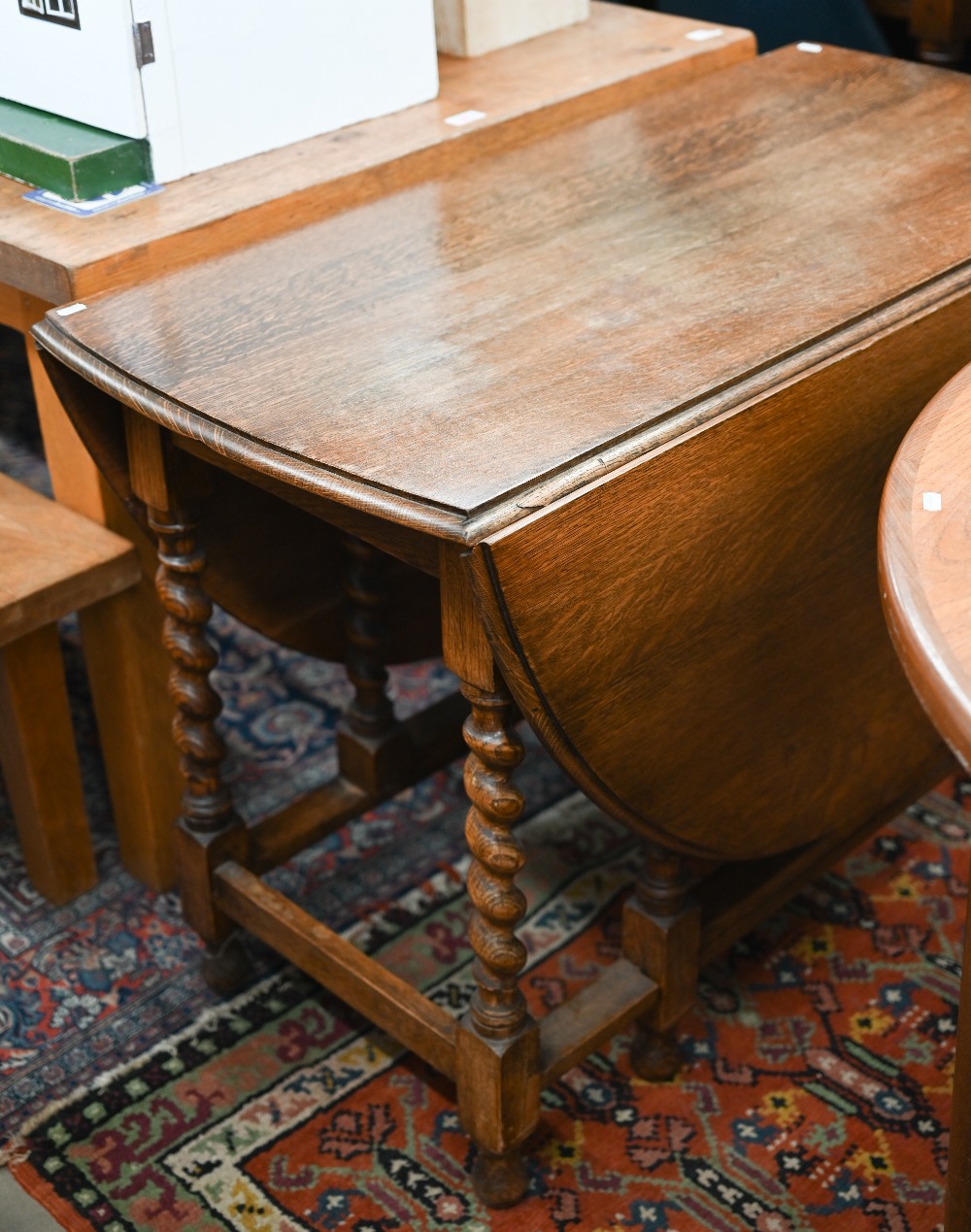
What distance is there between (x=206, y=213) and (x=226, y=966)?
89 cm

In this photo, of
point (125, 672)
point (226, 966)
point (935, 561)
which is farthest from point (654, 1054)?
point (935, 561)

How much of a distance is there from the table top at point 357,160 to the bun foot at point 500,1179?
98cm

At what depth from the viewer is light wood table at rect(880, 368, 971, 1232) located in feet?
2.77

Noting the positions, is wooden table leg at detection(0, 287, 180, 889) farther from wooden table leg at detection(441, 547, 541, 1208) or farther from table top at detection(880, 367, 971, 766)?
table top at detection(880, 367, 971, 766)

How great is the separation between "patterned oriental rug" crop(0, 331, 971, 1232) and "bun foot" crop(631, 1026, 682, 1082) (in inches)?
0.7

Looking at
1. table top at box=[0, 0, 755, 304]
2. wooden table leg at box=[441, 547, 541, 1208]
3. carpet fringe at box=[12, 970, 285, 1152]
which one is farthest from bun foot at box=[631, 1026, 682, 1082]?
table top at box=[0, 0, 755, 304]

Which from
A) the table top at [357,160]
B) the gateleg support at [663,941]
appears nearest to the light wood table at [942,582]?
the gateleg support at [663,941]

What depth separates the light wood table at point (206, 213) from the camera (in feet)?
5.12

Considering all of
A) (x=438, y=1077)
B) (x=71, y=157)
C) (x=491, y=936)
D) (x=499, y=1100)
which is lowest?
(x=438, y=1077)

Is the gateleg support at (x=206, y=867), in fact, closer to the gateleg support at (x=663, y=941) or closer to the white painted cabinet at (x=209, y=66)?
the gateleg support at (x=663, y=941)

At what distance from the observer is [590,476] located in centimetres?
117

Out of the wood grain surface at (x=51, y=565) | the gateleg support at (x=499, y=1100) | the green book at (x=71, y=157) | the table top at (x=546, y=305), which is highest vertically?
the green book at (x=71, y=157)

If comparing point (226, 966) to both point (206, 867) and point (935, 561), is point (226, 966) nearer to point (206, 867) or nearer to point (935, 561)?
point (206, 867)

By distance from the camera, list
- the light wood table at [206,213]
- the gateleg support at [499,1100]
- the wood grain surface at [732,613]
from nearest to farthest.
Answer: the wood grain surface at [732,613] < the gateleg support at [499,1100] < the light wood table at [206,213]
